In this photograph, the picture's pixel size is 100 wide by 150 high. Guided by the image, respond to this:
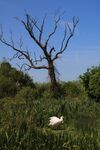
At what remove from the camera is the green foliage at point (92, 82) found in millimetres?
22750

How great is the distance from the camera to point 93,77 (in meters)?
23.0

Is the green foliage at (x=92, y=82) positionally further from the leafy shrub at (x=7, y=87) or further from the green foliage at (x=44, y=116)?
the leafy shrub at (x=7, y=87)

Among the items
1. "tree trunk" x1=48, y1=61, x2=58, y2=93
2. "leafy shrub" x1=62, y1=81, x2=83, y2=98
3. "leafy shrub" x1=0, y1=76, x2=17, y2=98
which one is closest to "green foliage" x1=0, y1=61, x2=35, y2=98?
"leafy shrub" x1=0, y1=76, x2=17, y2=98

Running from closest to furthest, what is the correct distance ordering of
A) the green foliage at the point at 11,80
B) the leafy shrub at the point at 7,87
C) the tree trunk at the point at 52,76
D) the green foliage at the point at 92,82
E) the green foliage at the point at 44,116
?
the green foliage at the point at 44,116 < the green foliage at the point at 92,82 < the leafy shrub at the point at 7,87 < the green foliage at the point at 11,80 < the tree trunk at the point at 52,76

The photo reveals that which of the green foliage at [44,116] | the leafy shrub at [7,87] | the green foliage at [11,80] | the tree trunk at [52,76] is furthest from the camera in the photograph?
the tree trunk at [52,76]

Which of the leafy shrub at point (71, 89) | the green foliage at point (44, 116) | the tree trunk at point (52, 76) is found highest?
the tree trunk at point (52, 76)

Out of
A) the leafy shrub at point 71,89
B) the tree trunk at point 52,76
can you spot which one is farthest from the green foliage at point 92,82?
the tree trunk at point 52,76

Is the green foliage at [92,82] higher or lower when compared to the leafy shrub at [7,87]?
lower

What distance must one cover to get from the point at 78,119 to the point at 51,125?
1808 mm

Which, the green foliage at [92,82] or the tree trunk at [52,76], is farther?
the tree trunk at [52,76]

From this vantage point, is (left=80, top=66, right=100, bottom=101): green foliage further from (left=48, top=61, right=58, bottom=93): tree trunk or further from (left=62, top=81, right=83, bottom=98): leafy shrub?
(left=48, top=61, right=58, bottom=93): tree trunk

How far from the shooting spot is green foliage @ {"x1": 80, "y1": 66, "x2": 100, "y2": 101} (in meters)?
22.8

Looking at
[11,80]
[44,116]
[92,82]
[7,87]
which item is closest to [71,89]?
[11,80]

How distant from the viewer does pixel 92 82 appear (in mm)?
23000
